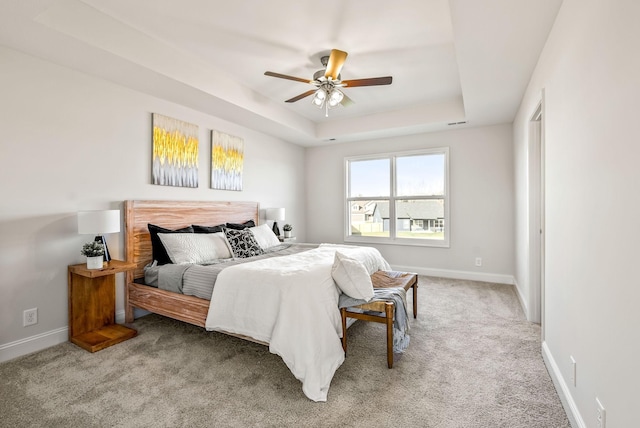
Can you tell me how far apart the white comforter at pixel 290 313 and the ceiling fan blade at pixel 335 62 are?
5.84 ft

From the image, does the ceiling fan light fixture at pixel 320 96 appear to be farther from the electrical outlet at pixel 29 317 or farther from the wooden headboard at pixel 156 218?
the electrical outlet at pixel 29 317

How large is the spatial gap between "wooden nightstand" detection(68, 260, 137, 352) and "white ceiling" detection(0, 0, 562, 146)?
1812 millimetres

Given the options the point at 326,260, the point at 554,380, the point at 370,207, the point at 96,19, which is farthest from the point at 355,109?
the point at 554,380

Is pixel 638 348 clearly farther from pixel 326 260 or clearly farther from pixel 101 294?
pixel 101 294

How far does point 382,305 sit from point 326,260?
79 cm

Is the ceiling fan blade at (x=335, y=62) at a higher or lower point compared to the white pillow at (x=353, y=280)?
higher

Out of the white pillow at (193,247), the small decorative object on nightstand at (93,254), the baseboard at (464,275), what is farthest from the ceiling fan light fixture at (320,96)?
the baseboard at (464,275)

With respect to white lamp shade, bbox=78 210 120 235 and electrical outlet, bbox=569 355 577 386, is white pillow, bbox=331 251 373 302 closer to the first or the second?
electrical outlet, bbox=569 355 577 386

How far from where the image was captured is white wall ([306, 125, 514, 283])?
4688 millimetres

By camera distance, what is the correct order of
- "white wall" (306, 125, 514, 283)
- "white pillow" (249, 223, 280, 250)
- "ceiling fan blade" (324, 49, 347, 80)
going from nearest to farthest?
"ceiling fan blade" (324, 49, 347, 80)
"white pillow" (249, 223, 280, 250)
"white wall" (306, 125, 514, 283)

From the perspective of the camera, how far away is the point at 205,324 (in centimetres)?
257

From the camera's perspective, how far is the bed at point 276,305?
80.5 inches

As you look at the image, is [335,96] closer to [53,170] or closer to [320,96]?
[320,96]

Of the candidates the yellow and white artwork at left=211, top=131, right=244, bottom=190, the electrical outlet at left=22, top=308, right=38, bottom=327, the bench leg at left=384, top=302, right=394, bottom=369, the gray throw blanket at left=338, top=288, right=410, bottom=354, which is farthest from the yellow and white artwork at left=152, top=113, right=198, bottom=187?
the bench leg at left=384, top=302, right=394, bottom=369
